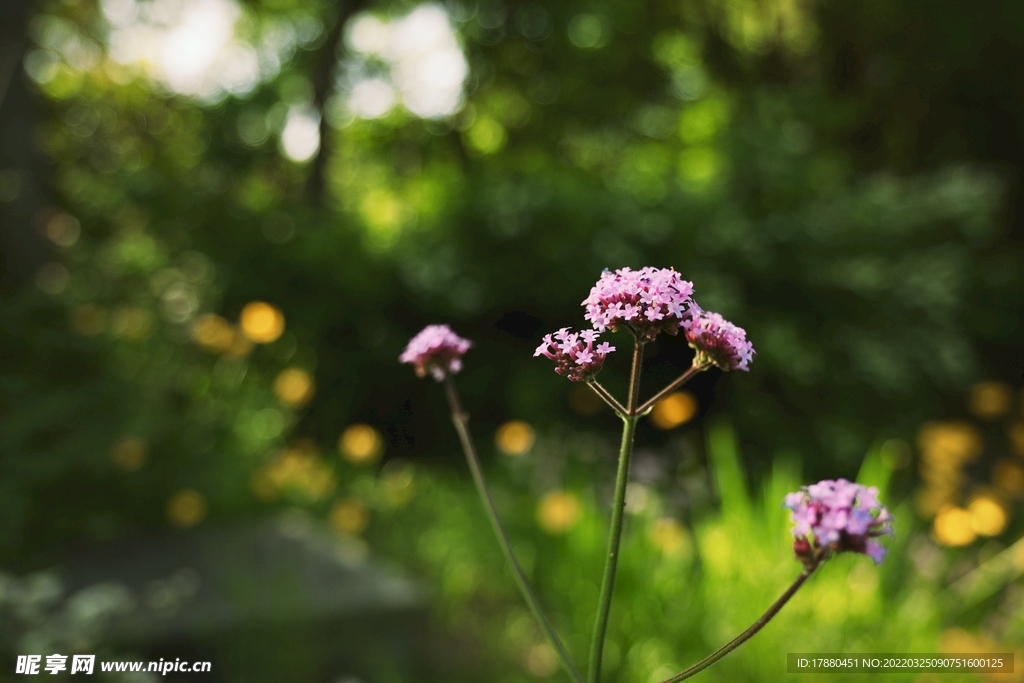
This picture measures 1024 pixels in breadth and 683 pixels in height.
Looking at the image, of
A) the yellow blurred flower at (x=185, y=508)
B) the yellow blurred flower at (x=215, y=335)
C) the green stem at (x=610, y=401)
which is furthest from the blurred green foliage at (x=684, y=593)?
the green stem at (x=610, y=401)

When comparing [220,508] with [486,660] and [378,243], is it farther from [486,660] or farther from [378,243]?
[378,243]

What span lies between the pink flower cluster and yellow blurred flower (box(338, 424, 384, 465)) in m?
3.24

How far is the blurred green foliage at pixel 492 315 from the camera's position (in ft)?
11.6

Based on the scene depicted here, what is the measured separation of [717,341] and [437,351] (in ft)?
1.52

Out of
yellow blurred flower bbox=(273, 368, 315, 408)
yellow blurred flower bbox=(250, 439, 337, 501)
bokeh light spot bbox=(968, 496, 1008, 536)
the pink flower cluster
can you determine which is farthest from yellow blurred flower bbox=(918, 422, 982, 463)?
the pink flower cluster

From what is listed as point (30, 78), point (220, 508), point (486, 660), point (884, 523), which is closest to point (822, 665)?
point (486, 660)

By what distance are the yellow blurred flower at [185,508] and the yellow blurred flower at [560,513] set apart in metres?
1.61

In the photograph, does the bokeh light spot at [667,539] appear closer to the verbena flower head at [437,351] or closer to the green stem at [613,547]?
the verbena flower head at [437,351]

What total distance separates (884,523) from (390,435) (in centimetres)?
451

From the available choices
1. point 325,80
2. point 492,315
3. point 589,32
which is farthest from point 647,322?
point 589,32

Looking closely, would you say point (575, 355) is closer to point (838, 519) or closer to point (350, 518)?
point (838, 519)

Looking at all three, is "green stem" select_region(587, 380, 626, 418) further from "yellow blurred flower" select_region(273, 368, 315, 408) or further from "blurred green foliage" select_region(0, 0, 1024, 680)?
"yellow blurred flower" select_region(273, 368, 315, 408)

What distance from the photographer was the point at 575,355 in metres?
0.94

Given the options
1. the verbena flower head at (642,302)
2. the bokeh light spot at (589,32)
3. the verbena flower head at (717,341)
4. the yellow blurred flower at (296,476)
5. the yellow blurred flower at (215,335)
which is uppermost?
the bokeh light spot at (589,32)
